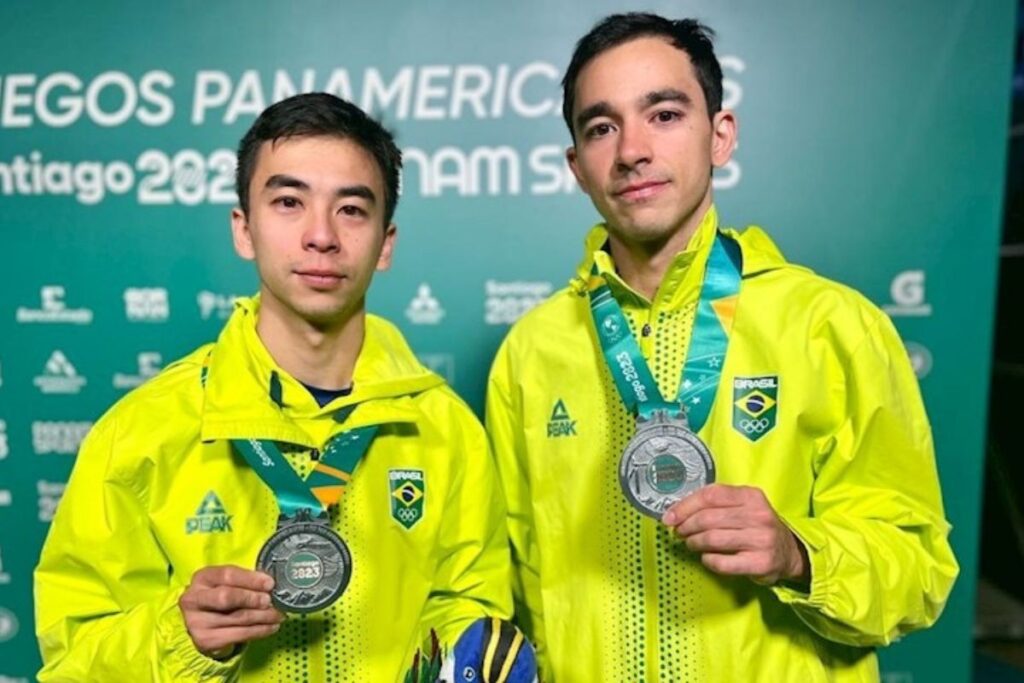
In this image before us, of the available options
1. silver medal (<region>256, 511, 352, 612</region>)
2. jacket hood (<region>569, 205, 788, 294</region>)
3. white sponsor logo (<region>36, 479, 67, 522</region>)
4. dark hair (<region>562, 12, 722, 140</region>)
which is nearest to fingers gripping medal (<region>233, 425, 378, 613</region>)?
silver medal (<region>256, 511, 352, 612</region>)

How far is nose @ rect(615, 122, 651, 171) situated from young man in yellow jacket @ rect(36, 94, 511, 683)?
44 centimetres

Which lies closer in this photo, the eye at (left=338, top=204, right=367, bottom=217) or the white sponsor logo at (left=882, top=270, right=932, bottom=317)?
the eye at (left=338, top=204, right=367, bottom=217)

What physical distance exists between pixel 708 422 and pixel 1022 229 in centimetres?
273

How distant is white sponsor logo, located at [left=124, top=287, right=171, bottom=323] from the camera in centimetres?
242

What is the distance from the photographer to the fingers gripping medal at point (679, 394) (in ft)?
4.21

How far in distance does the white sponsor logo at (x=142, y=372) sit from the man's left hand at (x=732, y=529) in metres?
1.81

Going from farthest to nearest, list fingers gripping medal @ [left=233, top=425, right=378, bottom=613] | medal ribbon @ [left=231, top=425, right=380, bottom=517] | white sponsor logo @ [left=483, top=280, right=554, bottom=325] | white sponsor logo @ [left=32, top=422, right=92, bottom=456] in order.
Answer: white sponsor logo @ [left=32, top=422, right=92, bottom=456]
white sponsor logo @ [left=483, top=280, right=554, bottom=325]
medal ribbon @ [left=231, top=425, right=380, bottom=517]
fingers gripping medal @ [left=233, top=425, right=378, bottom=613]

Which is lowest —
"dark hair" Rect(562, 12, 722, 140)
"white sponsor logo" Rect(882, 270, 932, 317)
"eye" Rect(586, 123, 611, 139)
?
"white sponsor logo" Rect(882, 270, 932, 317)

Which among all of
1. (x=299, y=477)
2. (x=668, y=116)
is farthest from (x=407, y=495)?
(x=668, y=116)

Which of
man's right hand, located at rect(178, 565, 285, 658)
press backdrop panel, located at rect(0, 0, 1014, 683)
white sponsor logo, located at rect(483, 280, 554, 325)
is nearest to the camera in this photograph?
man's right hand, located at rect(178, 565, 285, 658)

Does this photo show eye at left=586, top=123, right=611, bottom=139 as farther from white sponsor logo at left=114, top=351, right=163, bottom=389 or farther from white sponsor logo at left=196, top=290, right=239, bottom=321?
white sponsor logo at left=114, top=351, right=163, bottom=389

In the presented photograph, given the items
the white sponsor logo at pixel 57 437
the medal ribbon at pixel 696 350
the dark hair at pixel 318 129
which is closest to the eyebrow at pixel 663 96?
the medal ribbon at pixel 696 350

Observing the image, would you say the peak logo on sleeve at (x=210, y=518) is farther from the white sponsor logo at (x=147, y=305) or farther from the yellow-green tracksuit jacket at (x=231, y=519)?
the white sponsor logo at (x=147, y=305)

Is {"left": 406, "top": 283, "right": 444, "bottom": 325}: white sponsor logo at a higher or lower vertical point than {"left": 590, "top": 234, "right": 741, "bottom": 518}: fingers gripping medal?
higher
